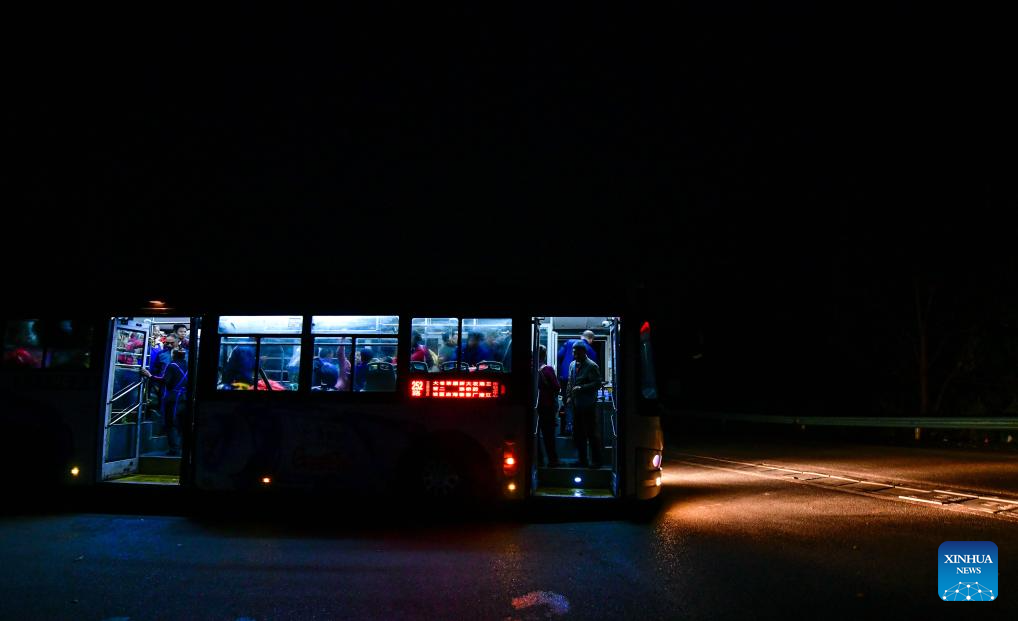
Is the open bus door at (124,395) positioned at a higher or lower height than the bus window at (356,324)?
lower

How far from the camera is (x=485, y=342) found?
336 inches

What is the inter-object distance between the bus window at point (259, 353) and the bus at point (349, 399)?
19 mm

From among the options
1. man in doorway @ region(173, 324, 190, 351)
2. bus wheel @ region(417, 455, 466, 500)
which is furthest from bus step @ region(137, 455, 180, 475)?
bus wheel @ region(417, 455, 466, 500)

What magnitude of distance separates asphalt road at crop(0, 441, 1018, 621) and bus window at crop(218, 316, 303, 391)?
5.91ft

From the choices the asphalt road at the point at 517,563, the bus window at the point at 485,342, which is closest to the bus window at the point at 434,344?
the bus window at the point at 485,342

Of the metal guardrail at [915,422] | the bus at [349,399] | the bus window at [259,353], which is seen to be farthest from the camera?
the metal guardrail at [915,422]

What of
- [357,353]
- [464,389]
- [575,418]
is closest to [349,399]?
[357,353]

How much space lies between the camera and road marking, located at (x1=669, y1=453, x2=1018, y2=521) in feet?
27.5

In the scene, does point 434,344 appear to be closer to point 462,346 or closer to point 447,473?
point 462,346

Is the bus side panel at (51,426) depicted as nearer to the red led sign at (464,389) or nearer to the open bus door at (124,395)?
the open bus door at (124,395)

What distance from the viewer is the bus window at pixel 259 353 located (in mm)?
8766

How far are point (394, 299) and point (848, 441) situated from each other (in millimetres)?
18645

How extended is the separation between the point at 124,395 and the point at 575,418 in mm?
6939

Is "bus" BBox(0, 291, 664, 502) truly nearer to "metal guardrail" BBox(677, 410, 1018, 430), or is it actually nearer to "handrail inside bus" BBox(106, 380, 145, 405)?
"handrail inside bus" BBox(106, 380, 145, 405)
